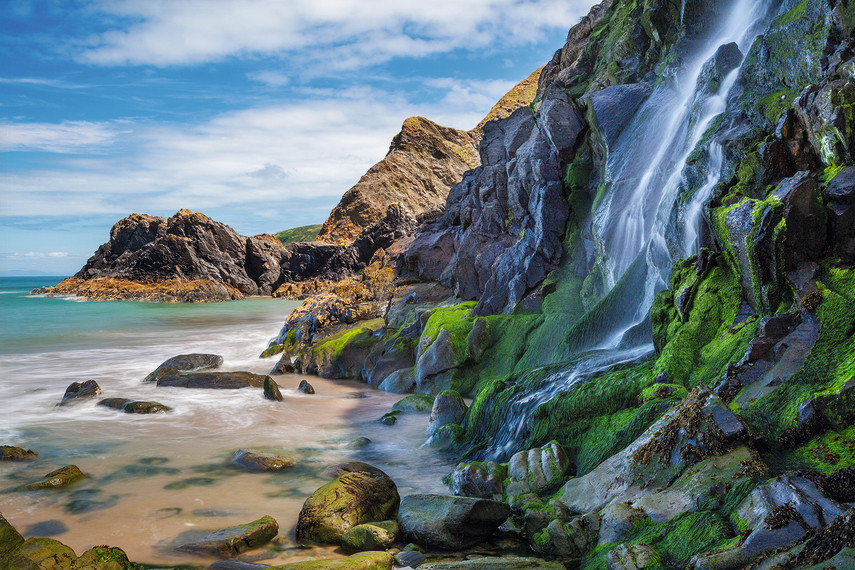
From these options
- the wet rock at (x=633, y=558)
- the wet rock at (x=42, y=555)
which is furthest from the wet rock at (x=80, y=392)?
the wet rock at (x=633, y=558)

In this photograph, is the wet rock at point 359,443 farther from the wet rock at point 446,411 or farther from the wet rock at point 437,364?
the wet rock at point 437,364

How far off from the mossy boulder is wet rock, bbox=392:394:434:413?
670cm

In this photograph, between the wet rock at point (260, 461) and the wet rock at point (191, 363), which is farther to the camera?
the wet rock at point (191, 363)

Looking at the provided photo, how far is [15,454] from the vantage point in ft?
31.2

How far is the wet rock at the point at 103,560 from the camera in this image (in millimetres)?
5059

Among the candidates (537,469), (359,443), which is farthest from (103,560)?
(359,443)

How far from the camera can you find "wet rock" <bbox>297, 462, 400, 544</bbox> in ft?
20.4

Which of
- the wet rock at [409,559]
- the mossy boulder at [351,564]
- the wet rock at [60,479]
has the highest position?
the mossy boulder at [351,564]

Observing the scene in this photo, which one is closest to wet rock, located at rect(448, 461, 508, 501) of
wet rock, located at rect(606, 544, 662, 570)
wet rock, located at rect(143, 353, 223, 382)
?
wet rock, located at rect(606, 544, 662, 570)

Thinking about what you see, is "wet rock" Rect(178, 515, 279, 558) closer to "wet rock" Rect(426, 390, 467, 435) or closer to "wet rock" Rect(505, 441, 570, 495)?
"wet rock" Rect(505, 441, 570, 495)

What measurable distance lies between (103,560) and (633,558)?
4.80 m

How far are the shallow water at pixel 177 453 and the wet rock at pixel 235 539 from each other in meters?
0.16

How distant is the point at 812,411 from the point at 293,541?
5438 mm

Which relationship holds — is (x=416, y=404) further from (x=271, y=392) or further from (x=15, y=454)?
(x=15, y=454)
